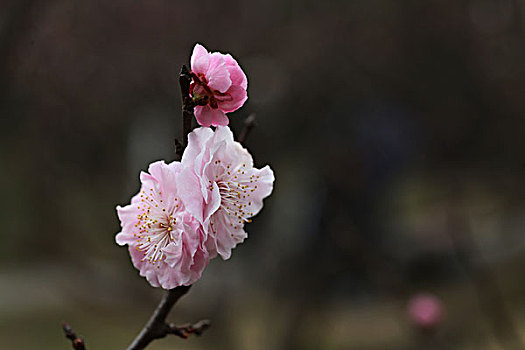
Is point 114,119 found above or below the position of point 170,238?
above

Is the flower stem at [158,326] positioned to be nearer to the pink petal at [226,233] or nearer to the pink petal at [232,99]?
the pink petal at [226,233]

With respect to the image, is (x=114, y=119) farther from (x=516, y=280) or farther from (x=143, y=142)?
(x=516, y=280)

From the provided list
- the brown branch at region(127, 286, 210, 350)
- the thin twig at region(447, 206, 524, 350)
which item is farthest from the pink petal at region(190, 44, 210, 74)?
the thin twig at region(447, 206, 524, 350)

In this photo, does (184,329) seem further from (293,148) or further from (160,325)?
(293,148)

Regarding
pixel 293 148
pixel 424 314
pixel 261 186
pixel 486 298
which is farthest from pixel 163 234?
pixel 293 148

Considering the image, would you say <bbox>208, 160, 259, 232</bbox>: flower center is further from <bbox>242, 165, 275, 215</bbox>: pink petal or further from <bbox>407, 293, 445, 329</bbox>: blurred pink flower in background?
<bbox>407, 293, 445, 329</bbox>: blurred pink flower in background

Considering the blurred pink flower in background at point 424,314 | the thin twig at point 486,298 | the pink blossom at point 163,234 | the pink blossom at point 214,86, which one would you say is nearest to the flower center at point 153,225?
the pink blossom at point 163,234

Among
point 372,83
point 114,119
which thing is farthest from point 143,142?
point 372,83
